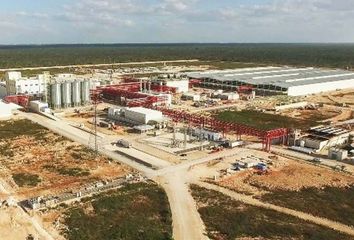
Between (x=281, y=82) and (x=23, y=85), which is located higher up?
(x=281, y=82)

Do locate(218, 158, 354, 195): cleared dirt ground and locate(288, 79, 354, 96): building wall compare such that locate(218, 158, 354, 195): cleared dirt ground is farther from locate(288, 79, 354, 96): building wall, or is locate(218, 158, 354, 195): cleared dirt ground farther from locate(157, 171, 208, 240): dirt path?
locate(288, 79, 354, 96): building wall

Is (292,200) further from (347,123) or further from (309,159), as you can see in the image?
(347,123)

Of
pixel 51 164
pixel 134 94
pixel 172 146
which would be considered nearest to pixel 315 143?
pixel 172 146

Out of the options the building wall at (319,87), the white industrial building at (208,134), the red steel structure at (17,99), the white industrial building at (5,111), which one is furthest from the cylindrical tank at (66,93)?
the building wall at (319,87)

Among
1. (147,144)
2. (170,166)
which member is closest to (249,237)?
(170,166)

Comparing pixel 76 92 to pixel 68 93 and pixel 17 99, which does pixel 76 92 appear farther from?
pixel 17 99

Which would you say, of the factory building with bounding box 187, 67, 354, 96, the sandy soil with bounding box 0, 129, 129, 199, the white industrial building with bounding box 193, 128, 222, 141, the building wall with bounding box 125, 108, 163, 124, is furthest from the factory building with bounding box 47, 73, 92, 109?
the factory building with bounding box 187, 67, 354, 96

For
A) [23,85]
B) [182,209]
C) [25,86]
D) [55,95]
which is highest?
[23,85]
